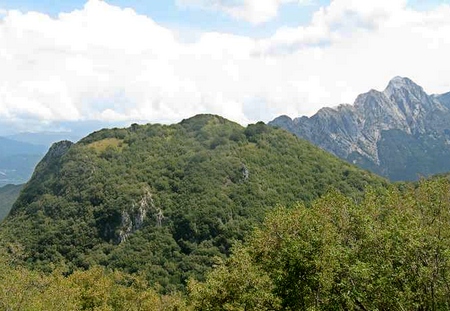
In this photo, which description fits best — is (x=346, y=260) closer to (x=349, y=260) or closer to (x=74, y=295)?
(x=349, y=260)

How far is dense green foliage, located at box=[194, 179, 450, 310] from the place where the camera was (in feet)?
105

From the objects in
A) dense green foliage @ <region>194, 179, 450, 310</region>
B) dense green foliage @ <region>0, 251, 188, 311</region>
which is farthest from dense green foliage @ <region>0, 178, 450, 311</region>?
dense green foliage @ <region>0, 251, 188, 311</region>

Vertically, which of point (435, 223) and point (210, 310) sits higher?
point (435, 223)

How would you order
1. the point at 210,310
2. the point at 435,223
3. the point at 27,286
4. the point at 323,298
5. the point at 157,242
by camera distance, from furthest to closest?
1. the point at 157,242
2. the point at 27,286
3. the point at 210,310
4. the point at 435,223
5. the point at 323,298

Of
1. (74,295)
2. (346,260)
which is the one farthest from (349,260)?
(74,295)

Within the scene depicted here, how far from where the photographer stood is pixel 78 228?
198m

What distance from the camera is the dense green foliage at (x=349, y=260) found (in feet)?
105

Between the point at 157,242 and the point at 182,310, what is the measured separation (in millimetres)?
120175

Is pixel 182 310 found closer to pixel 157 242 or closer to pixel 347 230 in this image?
pixel 347 230

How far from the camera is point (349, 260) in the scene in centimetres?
3622

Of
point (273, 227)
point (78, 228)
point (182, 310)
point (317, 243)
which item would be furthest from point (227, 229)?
point (317, 243)

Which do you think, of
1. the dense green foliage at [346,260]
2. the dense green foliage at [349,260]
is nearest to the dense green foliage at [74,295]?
the dense green foliage at [346,260]

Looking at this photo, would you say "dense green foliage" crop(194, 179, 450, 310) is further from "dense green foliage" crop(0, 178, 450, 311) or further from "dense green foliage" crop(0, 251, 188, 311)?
"dense green foliage" crop(0, 251, 188, 311)

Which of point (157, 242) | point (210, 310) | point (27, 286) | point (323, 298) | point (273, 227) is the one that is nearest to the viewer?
point (323, 298)
